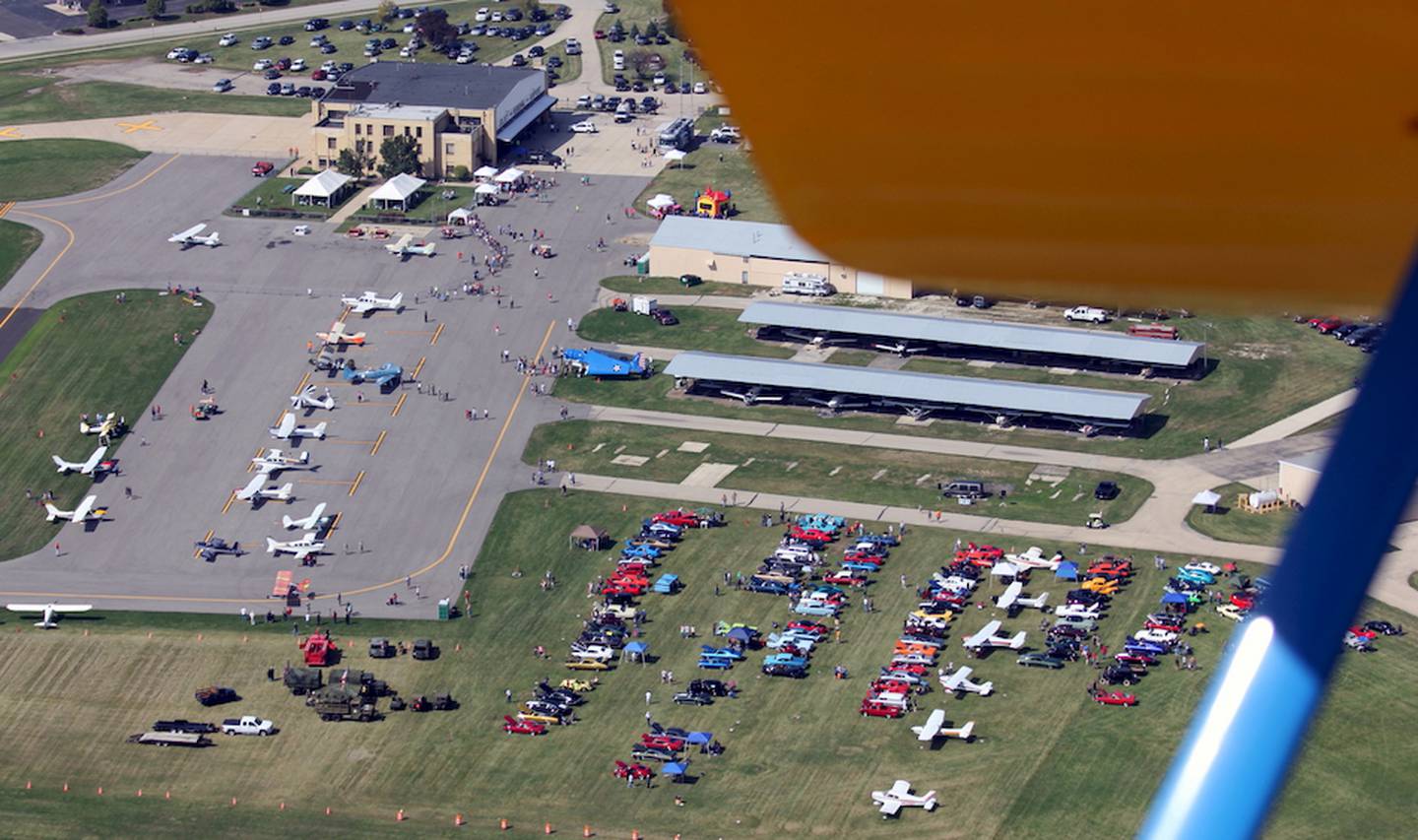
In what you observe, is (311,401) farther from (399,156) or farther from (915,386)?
(399,156)

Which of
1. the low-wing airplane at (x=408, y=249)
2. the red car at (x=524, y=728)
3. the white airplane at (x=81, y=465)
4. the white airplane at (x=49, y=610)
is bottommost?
the white airplane at (x=81, y=465)

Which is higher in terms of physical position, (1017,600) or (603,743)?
(1017,600)

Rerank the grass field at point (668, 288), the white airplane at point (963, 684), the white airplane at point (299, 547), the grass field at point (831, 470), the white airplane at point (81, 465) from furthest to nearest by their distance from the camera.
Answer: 1. the grass field at point (668, 288)
2. the white airplane at point (81, 465)
3. the grass field at point (831, 470)
4. the white airplane at point (299, 547)
5. the white airplane at point (963, 684)

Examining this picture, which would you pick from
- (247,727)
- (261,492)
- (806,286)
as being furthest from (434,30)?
(247,727)

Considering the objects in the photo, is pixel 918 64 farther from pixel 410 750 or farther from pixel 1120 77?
pixel 410 750

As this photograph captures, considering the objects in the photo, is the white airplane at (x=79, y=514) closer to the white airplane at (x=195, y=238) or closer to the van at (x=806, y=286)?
the white airplane at (x=195, y=238)

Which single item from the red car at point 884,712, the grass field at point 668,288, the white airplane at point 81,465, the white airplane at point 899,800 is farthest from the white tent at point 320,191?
the white airplane at point 899,800
